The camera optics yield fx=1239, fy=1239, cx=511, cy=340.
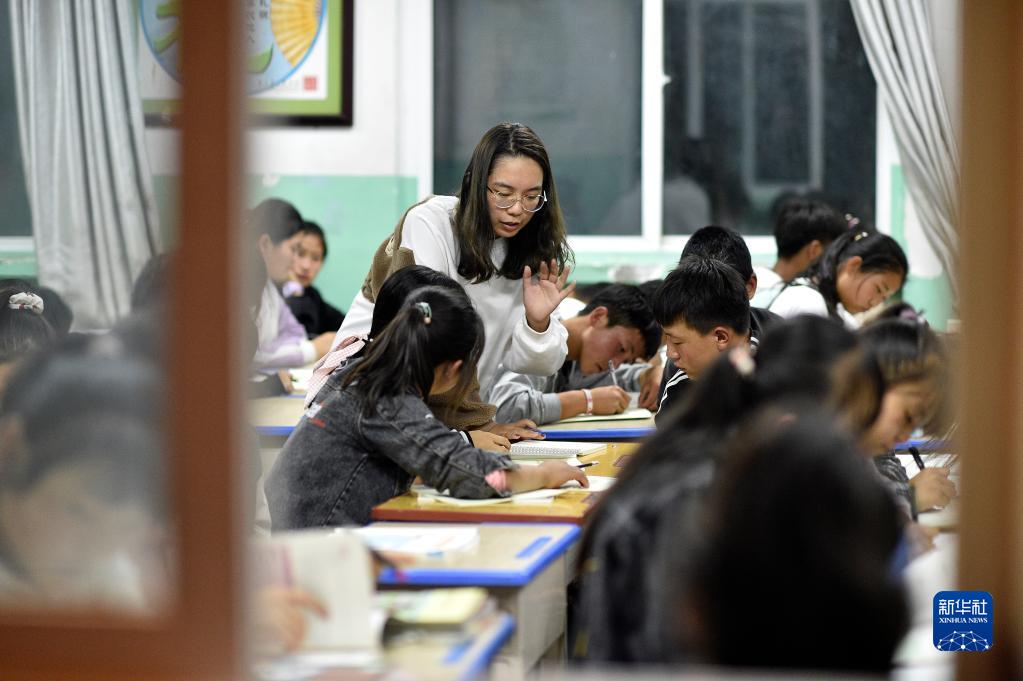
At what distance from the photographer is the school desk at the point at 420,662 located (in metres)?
1.53

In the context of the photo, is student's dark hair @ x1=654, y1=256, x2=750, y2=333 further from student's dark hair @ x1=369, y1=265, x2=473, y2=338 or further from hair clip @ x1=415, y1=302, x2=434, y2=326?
hair clip @ x1=415, y1=302, x2=434, y2=326

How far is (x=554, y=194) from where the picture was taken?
3.37 m

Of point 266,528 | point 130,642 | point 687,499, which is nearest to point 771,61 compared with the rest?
point 266,528

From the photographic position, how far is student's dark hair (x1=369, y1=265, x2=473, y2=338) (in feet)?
9.11

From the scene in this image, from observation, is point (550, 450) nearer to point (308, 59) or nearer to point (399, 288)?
point (399, 288)

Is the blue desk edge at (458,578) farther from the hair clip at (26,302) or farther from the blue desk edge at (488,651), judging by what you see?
the hair clip at (26,302)

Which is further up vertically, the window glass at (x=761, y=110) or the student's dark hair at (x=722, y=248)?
the window glass at (x=761, y=110)

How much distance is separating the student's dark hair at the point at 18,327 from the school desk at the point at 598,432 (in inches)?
83.2

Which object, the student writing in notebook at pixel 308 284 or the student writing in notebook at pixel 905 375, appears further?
the student writing in notebook at pixel 308 284

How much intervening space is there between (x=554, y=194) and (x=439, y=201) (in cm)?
31

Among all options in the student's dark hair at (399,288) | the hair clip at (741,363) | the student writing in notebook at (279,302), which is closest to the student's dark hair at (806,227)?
the student writing in notebook at (279,302)

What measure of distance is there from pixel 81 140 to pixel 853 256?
9.92 feet

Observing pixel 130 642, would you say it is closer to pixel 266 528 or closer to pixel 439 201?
pixel 266 528

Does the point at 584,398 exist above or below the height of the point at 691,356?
below
